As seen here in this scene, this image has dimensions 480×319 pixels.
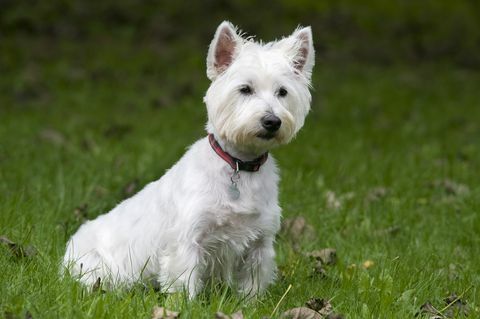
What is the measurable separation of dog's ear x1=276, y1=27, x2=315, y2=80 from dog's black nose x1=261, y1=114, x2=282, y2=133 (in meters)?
0.49

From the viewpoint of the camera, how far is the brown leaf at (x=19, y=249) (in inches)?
185

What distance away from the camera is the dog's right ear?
15.1ft

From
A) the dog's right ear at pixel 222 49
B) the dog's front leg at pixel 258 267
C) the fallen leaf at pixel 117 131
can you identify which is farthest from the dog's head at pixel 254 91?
the fallen leaf at pixel 117 131

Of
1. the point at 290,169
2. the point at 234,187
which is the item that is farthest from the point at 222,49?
the point at 290,169

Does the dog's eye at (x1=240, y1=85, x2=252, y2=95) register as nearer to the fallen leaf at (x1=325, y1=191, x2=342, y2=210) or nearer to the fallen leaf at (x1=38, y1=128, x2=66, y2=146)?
the fallen leaf at (x1=325, y1=191, x2=342, y2=210)

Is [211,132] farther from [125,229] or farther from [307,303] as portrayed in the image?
[307,303]

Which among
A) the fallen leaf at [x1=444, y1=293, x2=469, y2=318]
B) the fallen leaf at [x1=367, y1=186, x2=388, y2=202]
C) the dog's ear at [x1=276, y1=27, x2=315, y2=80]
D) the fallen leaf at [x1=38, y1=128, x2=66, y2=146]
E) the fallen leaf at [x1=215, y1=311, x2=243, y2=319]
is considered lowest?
the fallen leaf at [x1=38, y1=128, x2=66, y2=146]

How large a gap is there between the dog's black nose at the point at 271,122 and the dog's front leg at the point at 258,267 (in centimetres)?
73

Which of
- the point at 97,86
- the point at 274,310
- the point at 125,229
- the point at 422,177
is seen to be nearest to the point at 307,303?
the point at 274,310

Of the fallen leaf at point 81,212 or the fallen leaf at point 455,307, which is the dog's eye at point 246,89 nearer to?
the fallen leaf at point 455,307

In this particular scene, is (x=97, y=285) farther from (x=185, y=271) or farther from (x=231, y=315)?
(x=231, y=315)

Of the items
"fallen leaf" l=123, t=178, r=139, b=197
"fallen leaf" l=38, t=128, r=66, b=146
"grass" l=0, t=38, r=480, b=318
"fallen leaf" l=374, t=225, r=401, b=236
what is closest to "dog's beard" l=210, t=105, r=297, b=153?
"grass" l=0, t=38, r=480, b=318

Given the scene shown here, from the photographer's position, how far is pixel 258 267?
478 centimetres

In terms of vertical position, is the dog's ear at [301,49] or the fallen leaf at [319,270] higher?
the dog's ear at [301,49]
